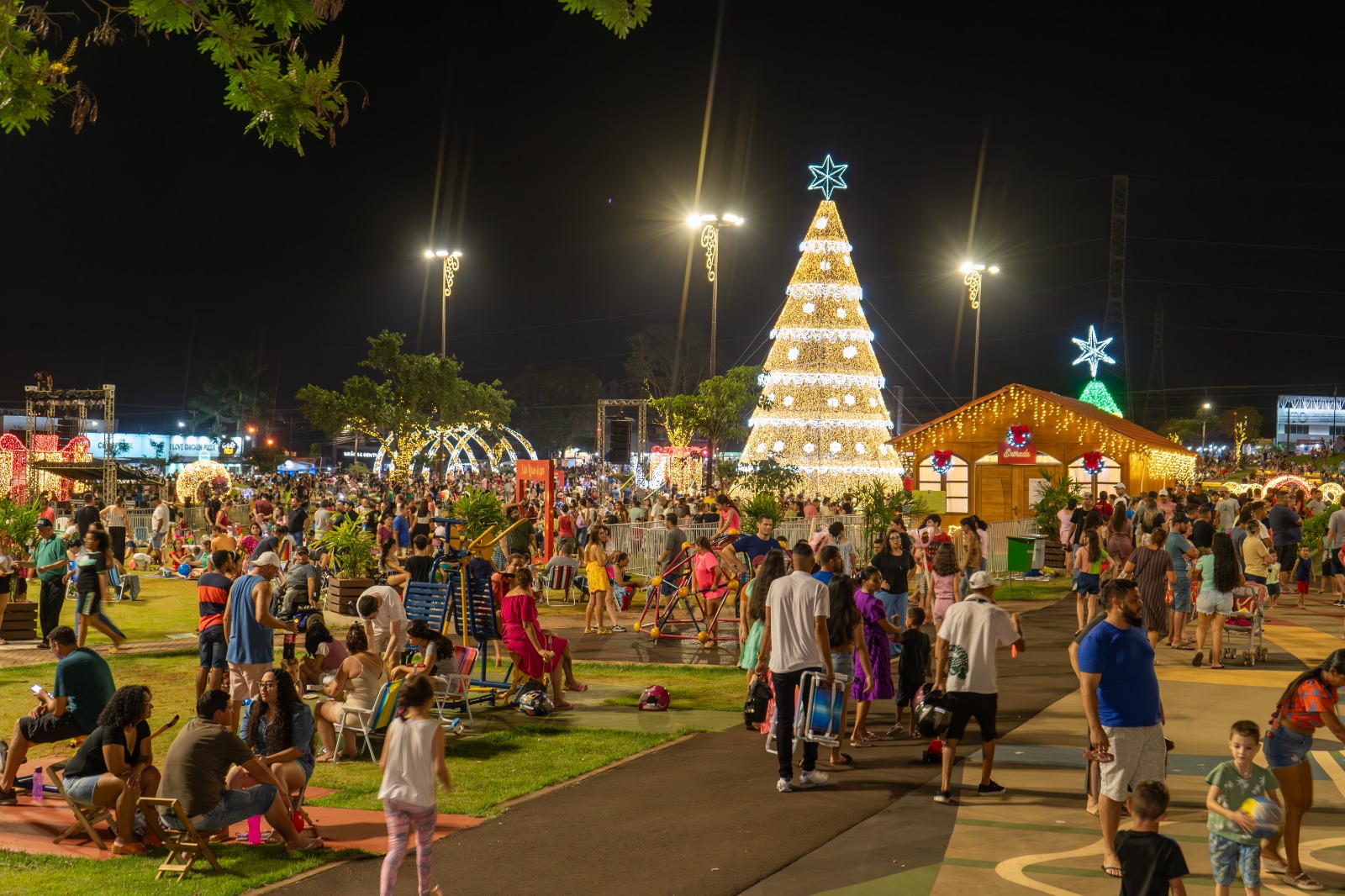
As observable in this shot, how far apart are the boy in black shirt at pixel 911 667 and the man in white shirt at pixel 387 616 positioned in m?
4.36

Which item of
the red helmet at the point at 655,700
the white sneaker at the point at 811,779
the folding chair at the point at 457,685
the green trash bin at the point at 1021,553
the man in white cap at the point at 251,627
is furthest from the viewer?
the green trash bin at the point at 1021,553

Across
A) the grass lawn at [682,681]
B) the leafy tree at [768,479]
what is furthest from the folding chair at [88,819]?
the leafy tree at [768,479]

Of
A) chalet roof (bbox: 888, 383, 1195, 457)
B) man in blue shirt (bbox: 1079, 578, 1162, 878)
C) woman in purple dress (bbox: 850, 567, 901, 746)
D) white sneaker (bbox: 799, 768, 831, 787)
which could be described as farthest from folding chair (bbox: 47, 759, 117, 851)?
chalet roof (bbox: 888, 383, 1195, 457)

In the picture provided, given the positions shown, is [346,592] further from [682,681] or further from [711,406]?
[711,406]

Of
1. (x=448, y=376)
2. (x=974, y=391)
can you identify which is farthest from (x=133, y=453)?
(x=974, y=391)

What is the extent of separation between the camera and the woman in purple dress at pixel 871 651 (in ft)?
30.8

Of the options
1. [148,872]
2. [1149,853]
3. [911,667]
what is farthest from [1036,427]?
[148,872]

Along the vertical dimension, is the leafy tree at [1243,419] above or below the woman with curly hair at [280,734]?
above

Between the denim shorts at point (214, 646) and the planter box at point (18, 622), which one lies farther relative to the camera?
the planter box at point (18, 622)

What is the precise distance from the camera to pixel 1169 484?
127ft

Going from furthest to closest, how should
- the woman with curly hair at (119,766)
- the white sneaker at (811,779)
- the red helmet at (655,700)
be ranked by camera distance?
the red helmet at (655,700) → the white sneaker at (811,779) → the woman with curly hair at (119,766)

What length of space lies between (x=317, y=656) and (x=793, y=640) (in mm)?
4353

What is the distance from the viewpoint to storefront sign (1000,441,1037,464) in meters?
35.3

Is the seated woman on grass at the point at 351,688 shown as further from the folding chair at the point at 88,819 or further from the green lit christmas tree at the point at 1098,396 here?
the green lit christmas tree at the point at 1098,396
